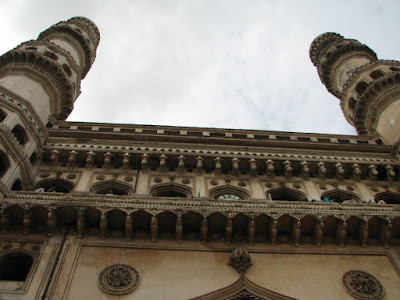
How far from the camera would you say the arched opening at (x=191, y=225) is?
12188 mm

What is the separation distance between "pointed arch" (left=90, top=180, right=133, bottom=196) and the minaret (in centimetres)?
1048

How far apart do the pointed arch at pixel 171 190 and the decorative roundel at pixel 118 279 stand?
3721mm

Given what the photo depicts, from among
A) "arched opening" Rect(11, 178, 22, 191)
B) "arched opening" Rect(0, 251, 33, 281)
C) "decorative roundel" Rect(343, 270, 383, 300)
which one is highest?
"arched opening" Rect(11, 178, 22, 191)

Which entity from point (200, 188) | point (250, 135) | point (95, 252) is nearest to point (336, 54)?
point (250, 135)

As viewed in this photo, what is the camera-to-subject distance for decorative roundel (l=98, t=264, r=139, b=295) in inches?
414

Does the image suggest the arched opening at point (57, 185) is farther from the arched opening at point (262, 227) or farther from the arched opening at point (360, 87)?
the arched opening at point (360, 87)

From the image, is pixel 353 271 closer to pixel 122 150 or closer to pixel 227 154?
pixel 227 154

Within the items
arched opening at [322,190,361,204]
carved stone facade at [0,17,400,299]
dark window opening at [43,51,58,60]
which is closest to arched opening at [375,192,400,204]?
carved stone facade at [0,17,400,299]

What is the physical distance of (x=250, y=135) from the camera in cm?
1859

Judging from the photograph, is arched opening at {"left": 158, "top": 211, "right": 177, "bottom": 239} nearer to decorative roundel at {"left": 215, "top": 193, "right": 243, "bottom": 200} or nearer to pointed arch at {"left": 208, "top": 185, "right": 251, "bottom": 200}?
pointed arch at {"left": 208, "top": 185, "right": 251, "bottom": 200}

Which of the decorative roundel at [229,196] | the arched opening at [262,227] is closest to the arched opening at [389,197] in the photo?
the decorative roundel at [229,196]

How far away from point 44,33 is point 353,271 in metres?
20.0

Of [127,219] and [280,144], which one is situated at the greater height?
[280,144]

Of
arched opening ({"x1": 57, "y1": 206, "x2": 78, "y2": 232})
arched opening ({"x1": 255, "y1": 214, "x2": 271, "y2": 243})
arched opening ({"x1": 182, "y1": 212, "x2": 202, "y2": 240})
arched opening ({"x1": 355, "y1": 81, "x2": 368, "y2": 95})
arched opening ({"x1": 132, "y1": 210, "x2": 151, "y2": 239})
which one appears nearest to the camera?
arched opening ({"x1": 57, "y1": 206, "x2": 78, "y2": 232})
